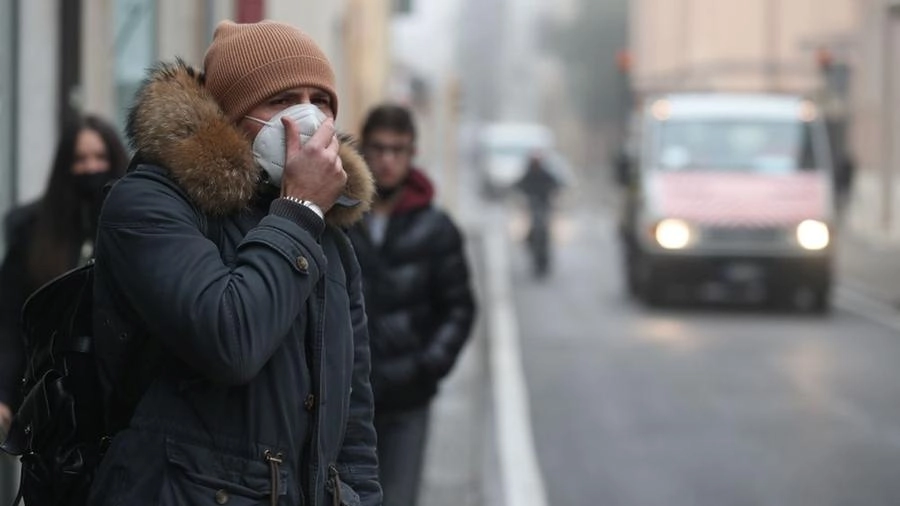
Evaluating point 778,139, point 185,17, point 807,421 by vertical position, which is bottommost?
point 807,421

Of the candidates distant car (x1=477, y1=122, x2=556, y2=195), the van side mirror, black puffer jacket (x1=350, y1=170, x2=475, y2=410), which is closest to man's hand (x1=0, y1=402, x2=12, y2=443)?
black puffer jacket (x1=350, y1=170, x2=475, y2=410)

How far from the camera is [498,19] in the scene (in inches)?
4958

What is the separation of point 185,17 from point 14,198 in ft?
12.5

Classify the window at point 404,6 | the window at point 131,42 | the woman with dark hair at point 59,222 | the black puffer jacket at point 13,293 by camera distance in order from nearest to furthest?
the black puffer jacket at point 13,293 → the woman with dark hair at point 59,222 → the window at point 131,42 → the window at point 404,6

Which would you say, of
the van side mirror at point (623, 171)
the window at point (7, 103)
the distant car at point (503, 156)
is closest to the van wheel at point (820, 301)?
the van side mirror at point (623, 171)

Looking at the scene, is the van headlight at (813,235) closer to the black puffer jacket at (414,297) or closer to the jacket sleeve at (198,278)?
the black puffer jacket at (414,297)

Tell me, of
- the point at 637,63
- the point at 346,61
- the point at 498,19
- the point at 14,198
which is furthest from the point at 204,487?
the point at 498,19

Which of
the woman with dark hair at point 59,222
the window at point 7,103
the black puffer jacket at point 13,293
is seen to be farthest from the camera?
the window at point 7,103

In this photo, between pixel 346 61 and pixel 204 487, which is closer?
pixel 204 487

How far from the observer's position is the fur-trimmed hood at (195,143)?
2.80m

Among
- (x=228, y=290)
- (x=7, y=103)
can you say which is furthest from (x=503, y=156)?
(x=228, y=290)

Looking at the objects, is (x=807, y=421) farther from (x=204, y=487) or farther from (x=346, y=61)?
(x=346, y=61)

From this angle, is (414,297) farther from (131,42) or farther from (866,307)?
(866,307)

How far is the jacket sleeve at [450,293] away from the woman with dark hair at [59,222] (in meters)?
1.10
